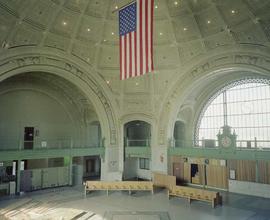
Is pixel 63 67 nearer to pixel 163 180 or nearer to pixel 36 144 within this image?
pixel 36 144

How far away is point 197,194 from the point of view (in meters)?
18.3

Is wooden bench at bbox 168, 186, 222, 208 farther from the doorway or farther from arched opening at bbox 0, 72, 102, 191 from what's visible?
the doorway

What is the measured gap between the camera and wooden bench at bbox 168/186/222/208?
57.5ft

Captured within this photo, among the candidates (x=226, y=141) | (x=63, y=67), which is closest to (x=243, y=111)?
(x=226, y=141)

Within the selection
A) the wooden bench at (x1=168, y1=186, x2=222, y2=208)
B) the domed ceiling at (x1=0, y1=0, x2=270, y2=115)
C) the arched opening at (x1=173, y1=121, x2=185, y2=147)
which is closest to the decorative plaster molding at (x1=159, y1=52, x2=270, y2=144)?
the domed ceiling at (x1=0, y1=0, x2=270, y2=115)

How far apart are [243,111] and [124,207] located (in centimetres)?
1500

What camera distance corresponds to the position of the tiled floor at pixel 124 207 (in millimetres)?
15336

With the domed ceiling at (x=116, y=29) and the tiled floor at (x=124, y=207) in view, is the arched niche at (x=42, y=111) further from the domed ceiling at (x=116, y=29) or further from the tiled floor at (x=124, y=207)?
the tiled floor at (x=124, y=207)

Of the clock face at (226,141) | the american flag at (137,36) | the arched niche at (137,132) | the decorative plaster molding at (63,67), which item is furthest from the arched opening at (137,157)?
the american flag at (137,36)

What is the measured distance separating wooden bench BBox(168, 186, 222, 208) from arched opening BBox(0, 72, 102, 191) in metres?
9.49

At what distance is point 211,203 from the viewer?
18.0 metres

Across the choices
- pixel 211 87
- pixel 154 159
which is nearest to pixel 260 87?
pixel 211 87

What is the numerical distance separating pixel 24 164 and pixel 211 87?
Answer: 64.0 feet

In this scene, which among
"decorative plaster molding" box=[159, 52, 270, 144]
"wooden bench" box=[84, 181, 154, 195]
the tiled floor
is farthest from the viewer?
"wooden bench" box=[84, 181, 154, 195]
